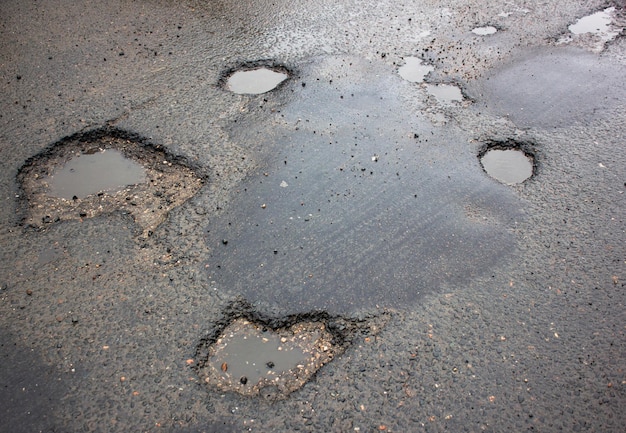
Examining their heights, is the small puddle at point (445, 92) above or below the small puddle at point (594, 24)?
above

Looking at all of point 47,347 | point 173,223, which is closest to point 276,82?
point 173,223

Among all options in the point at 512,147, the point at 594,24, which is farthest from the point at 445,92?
the point at 594,24

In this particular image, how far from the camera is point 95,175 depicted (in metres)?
4.63

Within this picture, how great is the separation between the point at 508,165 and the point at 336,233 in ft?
6.20

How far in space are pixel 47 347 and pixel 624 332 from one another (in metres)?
3.97

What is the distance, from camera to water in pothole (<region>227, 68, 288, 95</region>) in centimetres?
563

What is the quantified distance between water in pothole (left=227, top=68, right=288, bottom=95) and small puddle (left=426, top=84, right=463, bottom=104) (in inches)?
65.7

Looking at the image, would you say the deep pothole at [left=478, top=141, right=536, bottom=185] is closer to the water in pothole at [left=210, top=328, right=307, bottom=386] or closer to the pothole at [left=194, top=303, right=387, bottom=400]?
the pothole at [left=194, top=303, right=387, bottom=400]

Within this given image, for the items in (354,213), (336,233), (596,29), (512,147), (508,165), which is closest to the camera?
(336,233)

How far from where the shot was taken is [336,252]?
A: 404 centimetres

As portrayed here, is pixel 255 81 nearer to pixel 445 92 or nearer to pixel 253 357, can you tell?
pixel 445 92

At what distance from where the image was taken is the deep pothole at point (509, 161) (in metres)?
4.72

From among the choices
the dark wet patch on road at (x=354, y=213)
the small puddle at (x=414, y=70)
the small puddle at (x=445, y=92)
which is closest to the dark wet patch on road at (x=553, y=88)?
the small puddle at (x=445, y=92)

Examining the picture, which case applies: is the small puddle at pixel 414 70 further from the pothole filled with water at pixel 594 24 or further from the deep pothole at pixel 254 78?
the pothole filled with water at pixel 594 24
